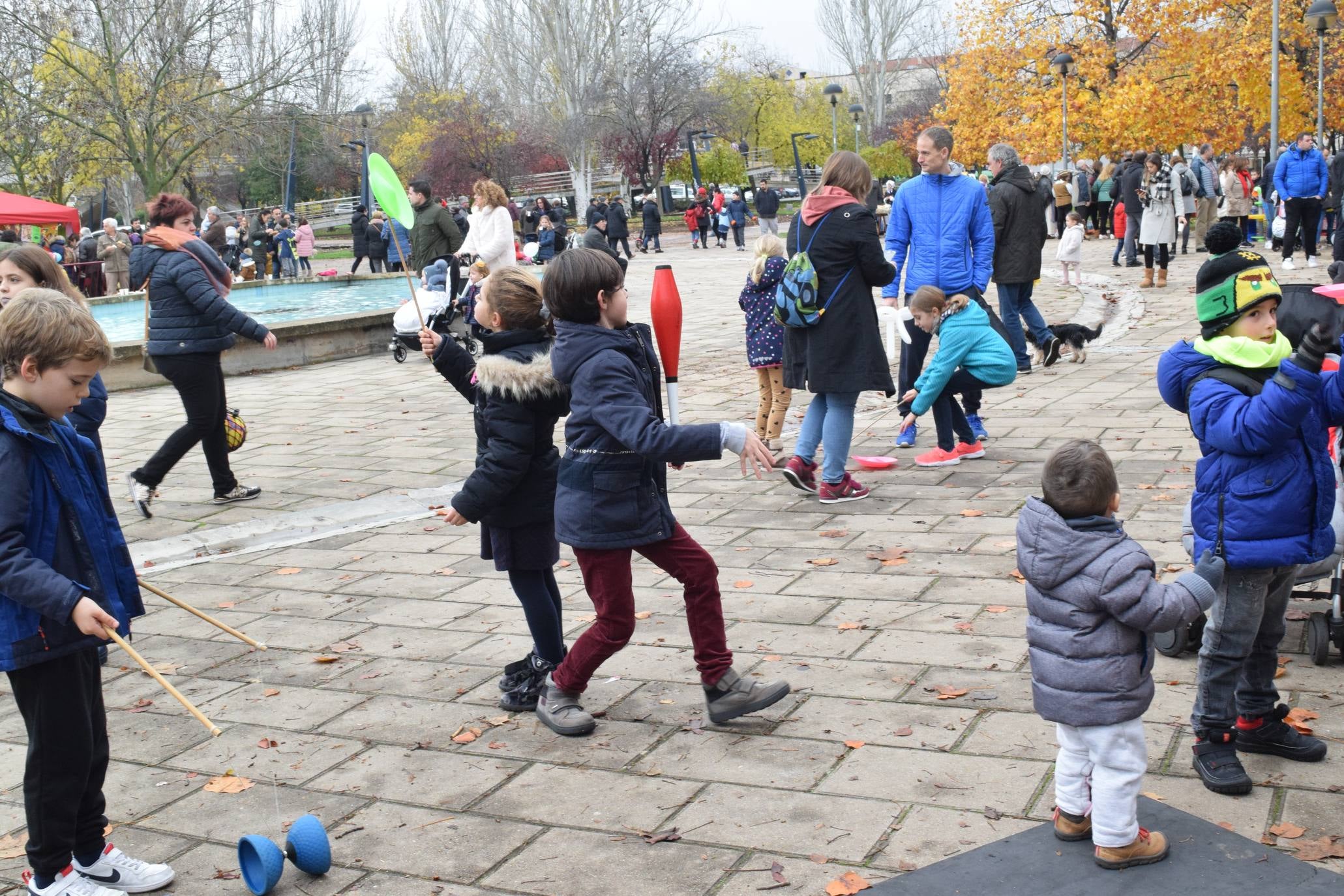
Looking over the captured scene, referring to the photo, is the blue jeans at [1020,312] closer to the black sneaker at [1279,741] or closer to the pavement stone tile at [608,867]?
the black sneaker at [1279,741]

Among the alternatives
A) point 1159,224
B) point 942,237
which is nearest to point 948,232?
point 942,237

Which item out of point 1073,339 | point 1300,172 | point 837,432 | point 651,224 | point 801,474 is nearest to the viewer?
point 837,432

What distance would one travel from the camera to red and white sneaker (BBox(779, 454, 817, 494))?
762cm

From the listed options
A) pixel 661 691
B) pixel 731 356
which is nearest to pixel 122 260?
pixel 731 356

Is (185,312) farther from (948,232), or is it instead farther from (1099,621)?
(1099,621)

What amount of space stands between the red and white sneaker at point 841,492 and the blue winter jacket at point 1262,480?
3.65m

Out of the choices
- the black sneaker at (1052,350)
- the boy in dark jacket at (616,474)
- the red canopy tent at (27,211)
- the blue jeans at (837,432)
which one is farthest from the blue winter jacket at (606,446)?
the red canopy tent at (27,211)

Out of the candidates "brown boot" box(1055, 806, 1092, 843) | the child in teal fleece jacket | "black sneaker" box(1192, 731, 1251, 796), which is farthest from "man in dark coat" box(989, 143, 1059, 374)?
"brown boot" box(1055, 806, 1092, 843)

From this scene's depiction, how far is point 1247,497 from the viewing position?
12.5ft

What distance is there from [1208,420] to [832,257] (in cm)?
373

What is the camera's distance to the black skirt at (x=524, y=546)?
15.3 ft

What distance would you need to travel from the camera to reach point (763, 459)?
3.96 meters

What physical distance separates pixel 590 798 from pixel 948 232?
557 cm

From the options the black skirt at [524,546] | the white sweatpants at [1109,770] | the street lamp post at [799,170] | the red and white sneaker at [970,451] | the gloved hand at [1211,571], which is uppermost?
the street lamp post at [799,170]
